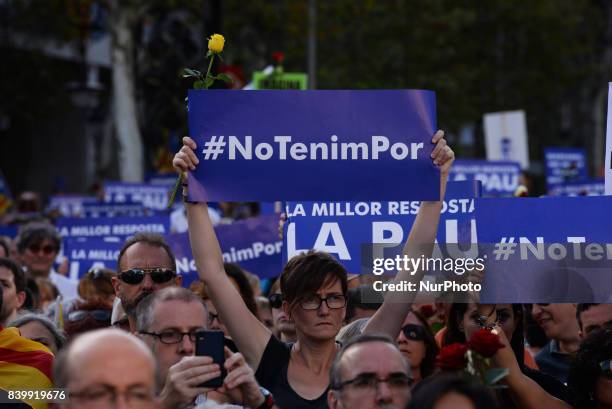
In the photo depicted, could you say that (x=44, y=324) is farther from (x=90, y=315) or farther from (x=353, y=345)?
(x=353, y=345)

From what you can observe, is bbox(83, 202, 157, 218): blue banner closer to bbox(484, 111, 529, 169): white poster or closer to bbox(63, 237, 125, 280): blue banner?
bbox(484, 111, 529, 169): white poster

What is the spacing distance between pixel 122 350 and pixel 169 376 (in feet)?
1.97

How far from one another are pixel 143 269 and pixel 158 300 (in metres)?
1.64

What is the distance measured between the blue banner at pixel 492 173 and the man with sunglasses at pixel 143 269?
9142 millimetres

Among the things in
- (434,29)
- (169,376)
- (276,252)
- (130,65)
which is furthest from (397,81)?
(169,376)

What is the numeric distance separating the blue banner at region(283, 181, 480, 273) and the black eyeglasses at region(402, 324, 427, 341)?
0.64 m

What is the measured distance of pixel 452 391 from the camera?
467 centimetres

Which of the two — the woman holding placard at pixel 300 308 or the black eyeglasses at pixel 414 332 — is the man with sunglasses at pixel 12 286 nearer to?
the woman holding placard at pixel 300 308

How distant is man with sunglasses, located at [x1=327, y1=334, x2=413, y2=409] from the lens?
15.9 ft

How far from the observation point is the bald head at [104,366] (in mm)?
4184

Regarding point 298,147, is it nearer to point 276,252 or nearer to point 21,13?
point 276,252

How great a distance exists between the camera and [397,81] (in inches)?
1308

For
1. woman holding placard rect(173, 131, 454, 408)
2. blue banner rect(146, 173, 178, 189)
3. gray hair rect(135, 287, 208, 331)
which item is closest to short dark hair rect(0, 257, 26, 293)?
woman holding placard rect(173, 131, 454, 408)

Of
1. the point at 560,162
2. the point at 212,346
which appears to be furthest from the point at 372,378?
the point at 560,162
